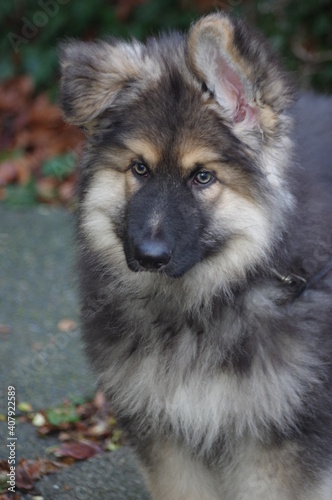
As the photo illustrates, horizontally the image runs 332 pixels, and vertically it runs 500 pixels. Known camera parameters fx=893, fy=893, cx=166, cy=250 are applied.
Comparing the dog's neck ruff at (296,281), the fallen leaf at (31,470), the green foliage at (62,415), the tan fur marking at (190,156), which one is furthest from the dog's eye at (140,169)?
the green foliage at (62,415)

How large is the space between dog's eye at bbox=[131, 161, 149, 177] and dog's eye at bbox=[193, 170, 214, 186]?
201 mm

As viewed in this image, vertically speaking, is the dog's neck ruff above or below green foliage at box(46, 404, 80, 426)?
above

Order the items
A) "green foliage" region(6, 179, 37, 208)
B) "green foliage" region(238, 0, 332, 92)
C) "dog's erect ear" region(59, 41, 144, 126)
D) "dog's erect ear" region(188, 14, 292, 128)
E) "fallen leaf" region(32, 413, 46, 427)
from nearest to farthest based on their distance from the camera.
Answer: "dog's erect ear" region(188, 14, 292, 128) < "dog's erect ear" region(59, 41, 144, 126) < "fallen leaf" region(32, 413, 46, 427) < "green foliage" region(6, 179, 37, 208) < "green foliage" region(238, 0, 332, 92)

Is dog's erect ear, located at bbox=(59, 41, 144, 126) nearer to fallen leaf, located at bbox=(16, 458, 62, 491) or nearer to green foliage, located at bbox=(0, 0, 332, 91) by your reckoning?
fallen leaf, located at bbox=(16, 458, 62, 491)

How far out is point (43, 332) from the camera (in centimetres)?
588

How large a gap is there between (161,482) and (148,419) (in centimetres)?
35

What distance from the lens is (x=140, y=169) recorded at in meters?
3.54

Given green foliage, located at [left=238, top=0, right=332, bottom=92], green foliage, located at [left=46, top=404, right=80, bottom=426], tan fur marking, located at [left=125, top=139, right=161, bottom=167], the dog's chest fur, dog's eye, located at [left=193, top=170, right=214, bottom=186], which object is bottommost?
green foliage, located at [left=46, top=404, right=80, bottom=426]

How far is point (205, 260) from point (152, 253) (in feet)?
1.24

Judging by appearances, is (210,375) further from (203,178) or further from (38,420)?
(38,420)

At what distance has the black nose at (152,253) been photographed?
330 centimetres

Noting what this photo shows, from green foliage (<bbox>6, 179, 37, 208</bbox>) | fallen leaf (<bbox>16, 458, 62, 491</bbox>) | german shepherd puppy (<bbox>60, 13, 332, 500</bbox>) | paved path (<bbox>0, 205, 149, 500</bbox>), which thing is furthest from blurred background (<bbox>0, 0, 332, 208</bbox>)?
german shepherd puppy (<bbox>60, 13, 332, 500</bbox>)

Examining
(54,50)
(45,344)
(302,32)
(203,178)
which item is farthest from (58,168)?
(203,178)

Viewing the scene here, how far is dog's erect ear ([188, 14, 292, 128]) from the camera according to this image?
10.8ft
